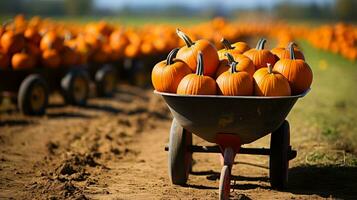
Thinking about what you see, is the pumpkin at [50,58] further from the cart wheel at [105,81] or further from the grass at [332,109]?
the grass at [332,109]

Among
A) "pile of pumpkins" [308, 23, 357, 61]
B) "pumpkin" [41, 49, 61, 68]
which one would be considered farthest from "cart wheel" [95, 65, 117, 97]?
"pile of pumpkins" [308, 23, 357, 61]

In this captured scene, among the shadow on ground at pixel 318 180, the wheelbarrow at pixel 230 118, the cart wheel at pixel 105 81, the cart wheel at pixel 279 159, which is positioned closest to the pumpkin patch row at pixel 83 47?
the cart wheel at pixel 105 81

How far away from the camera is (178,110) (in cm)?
453

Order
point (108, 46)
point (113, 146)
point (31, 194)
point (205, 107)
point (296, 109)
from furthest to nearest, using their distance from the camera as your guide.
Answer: point (108, 46)
point (296, 109)
point (113, 146)
point (31, 194)
point (205, 107)

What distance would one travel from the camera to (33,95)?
8719 mm

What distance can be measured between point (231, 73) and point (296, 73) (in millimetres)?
684

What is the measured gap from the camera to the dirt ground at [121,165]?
193 inches

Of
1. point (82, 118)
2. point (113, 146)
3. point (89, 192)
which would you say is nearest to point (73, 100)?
point (82, 118)

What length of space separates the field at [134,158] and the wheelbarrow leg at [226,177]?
346mm

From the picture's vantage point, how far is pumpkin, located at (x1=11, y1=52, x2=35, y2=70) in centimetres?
876

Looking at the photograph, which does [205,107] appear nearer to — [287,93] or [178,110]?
[178,110]

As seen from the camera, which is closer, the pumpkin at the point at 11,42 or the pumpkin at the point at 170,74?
the pumpkin at the point at 170,74

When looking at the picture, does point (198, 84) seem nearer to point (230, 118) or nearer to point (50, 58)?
point (230, 118)

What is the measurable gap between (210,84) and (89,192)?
157 centimetres
